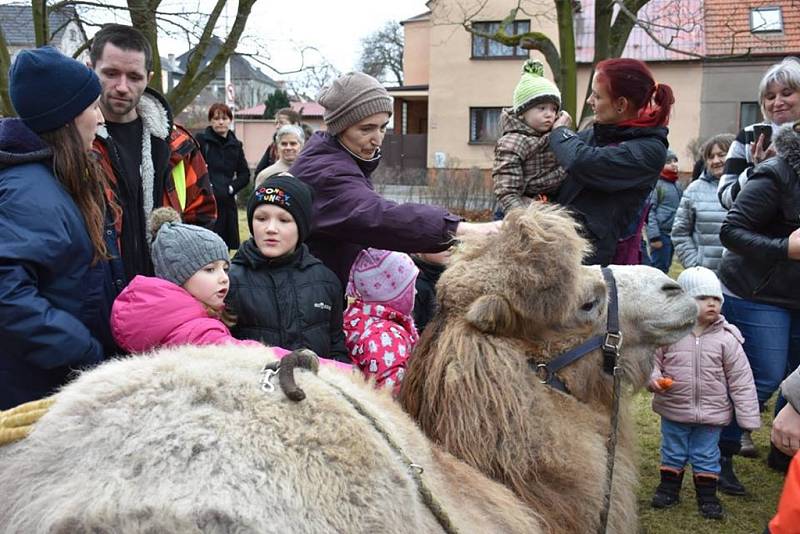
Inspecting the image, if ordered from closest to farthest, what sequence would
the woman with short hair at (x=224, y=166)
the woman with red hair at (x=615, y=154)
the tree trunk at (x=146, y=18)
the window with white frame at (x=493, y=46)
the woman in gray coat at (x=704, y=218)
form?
the woman with red hair at (x=615, y=154) < the woman in gray coat at (x=704, y=218) < the woman with short hair at (x=224, y=166) < the tree trunk at (x=146, y=18) < the window with white frame at (x=493, y=46)

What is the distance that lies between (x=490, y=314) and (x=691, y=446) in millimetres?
3112

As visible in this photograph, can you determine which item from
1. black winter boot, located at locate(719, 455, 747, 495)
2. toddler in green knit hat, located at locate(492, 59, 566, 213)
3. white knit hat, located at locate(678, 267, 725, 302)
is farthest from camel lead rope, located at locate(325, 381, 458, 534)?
black winter boot, located at locate(719, 455, 747, 495)

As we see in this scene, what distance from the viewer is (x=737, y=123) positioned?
30.2 m

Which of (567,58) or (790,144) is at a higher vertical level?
(567,58)

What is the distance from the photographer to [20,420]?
1.72 metres

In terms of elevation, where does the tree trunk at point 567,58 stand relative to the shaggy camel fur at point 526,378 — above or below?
above

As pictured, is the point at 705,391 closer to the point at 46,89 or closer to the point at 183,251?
the point at 183,251

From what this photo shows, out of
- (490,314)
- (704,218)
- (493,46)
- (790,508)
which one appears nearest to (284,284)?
(490,314)

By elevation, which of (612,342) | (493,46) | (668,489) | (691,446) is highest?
(493,46)

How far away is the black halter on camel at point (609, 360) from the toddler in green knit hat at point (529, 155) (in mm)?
1737

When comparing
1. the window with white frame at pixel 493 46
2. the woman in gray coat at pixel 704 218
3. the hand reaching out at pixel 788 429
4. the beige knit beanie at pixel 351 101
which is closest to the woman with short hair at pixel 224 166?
the woman in gray coat at pixel 704 218

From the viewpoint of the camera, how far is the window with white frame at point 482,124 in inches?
1344

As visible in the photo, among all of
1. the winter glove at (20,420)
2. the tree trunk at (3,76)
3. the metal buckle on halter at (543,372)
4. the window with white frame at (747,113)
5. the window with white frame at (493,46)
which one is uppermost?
the window with white frame at (493,46)

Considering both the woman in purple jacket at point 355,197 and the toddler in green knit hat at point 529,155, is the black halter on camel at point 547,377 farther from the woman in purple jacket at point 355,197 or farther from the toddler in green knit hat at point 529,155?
the toddler in green knit hat at point 529,155
